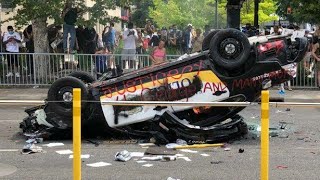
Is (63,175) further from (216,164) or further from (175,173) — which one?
(216,164)

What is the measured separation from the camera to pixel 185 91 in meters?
8.43

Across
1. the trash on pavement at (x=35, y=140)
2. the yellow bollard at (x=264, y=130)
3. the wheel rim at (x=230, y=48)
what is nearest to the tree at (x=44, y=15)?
the trash on pavement at (x=35, y=140)

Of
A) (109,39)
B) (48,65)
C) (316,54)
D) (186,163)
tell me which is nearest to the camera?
(186,163)

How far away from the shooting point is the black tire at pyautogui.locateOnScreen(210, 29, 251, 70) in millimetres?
8320

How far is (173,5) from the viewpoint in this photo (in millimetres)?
49562

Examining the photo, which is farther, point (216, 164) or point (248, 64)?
point (248, 64)

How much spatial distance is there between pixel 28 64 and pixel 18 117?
487 centimetres

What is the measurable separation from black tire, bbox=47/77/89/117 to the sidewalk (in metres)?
6.05

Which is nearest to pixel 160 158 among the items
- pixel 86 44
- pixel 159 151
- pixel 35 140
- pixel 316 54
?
pixel 159 151

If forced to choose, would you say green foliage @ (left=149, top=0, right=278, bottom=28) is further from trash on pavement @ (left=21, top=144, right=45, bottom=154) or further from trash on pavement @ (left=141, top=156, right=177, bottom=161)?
trash on pavement @ (left=141, top=156, right=177, bottom=161)

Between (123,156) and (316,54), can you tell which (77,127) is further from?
(316,54)

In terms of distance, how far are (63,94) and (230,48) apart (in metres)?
2.67

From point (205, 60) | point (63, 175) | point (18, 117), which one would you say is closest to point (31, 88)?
point (18, 117)

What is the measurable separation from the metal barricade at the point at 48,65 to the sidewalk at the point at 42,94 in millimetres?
372
